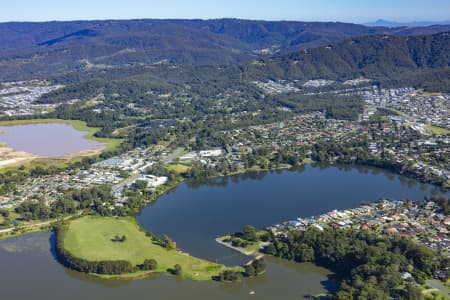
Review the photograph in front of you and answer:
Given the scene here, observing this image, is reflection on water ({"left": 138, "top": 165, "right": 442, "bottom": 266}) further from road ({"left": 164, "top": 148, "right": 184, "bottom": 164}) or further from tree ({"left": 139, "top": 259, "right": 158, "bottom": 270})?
road ({"left": 164, "top": 148, "right": 184, "bottom": 164})

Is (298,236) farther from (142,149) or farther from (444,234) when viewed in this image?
(142,149)

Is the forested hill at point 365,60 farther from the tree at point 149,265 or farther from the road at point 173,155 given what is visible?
the tree at point 149,265

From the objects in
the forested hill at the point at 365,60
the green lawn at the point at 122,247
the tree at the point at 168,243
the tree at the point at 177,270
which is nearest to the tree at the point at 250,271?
the green lawn at the point at 122,247

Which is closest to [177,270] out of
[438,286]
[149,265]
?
[149,265]

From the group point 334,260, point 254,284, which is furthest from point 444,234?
point 254,284

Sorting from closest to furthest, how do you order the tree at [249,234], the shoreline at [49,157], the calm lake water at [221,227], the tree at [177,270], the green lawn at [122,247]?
1. the calm lake water at [221,227]
2. the tree at [177,270]
3. the green lawn at [122,247]
4. the tree at [249,234]
5. the shoreline at [49,157]

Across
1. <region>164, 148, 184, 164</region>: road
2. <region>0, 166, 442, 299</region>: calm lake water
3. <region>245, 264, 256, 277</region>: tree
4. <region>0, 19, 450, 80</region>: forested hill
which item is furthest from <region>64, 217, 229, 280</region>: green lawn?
<region>0, 19, 450, 80</region>: forested hill
